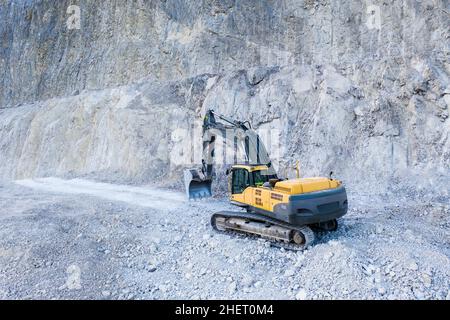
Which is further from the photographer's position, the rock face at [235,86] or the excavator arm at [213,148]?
the rock face at [235,86]

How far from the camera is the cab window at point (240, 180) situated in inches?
370

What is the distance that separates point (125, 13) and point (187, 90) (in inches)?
341

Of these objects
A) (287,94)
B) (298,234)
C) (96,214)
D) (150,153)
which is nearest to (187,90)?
(150,153)

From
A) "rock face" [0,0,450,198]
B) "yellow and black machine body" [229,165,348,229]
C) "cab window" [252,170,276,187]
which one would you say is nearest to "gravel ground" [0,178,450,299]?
"yellow and black machine body" [229,165,348,229]

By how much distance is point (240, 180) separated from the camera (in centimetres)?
953

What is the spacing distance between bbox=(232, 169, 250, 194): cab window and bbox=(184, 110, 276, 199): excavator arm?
2.21ft

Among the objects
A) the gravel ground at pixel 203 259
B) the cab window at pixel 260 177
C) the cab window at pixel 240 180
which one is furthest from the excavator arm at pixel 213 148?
the gravel ground at pixel 203 259

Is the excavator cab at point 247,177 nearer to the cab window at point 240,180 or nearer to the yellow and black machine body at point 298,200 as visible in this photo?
the cab window at point 240,180

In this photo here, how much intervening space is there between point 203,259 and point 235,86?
13.0 meters

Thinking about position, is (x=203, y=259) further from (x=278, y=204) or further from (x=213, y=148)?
(x=213, y=148)

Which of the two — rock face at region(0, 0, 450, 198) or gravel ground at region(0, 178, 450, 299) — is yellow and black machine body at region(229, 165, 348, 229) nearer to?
gravel ground at region(0, 178, 450, 299)

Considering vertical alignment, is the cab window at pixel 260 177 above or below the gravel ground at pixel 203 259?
above

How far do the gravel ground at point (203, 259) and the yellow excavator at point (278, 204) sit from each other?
0.93 ft
